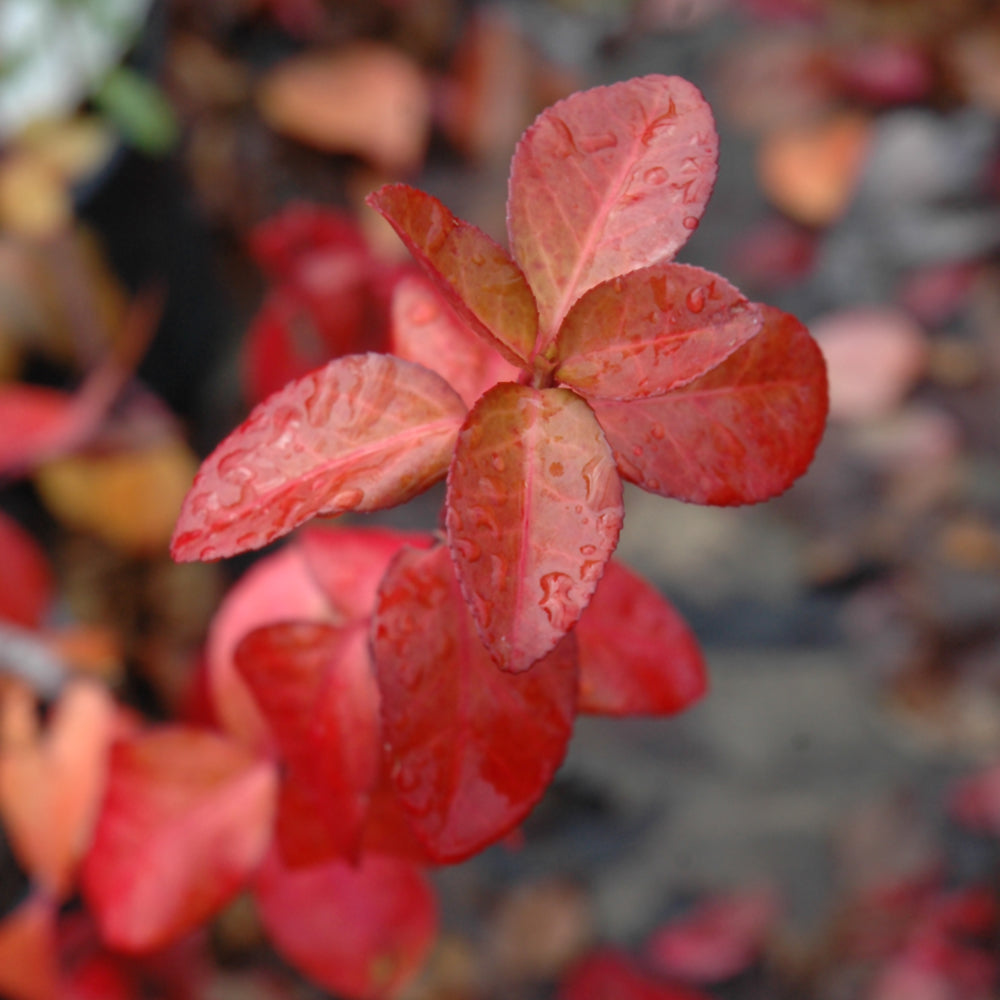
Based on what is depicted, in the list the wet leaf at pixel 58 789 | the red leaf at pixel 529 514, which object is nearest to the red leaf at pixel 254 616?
the wet leaf at pixel 58 789

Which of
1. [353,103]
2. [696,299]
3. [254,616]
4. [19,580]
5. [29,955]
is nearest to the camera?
[696,299]

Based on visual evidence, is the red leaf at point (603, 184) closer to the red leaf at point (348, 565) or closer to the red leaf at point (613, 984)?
the red leaf at point (348, 565)

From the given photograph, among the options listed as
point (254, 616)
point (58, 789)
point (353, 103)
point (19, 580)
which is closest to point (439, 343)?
point (254, 616)

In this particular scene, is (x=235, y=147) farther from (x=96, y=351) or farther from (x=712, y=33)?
(x=712, y=33)

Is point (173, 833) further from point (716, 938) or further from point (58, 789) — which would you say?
point (716, 938)

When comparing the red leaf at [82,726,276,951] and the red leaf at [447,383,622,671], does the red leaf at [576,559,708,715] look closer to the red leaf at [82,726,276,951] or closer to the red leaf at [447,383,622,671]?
the red leaf at [447,383,622,671]

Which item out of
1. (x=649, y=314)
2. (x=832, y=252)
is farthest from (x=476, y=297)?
(x=832, y=252)
